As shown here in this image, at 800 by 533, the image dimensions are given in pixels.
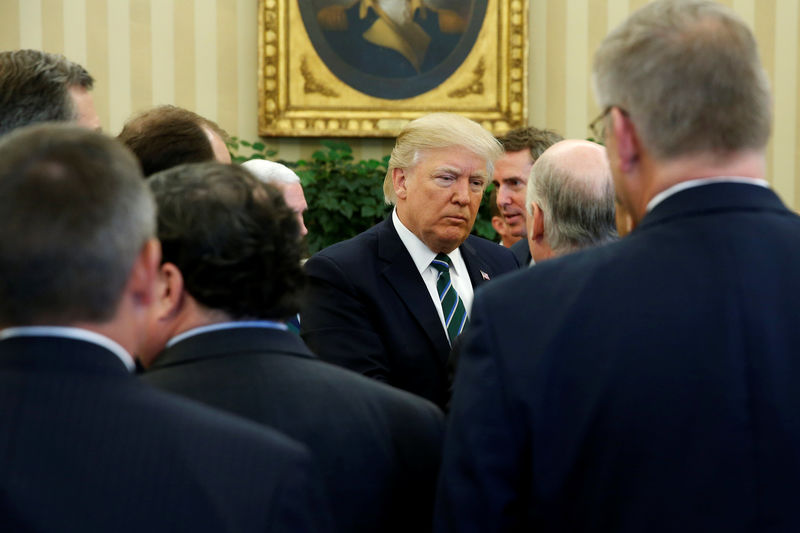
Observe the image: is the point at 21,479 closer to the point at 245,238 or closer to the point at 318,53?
the point at 245,238

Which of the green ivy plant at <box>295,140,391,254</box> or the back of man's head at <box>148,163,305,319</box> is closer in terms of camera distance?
the back of man's head at <box>148,163,305,319</box>

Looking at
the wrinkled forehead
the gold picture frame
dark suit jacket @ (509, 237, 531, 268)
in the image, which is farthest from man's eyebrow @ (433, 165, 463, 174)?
the gold picture frame

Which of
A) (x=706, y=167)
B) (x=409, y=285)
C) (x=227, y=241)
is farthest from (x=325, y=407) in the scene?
(x=409, y=285)

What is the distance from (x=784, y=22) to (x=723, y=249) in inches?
263

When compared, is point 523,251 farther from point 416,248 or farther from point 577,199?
point 577,199

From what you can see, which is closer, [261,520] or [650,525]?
[261,520]

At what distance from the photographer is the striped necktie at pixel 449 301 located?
350 cm

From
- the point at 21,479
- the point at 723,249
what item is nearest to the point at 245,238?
the point at 21,479

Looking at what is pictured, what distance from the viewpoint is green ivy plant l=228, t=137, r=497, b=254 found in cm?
705

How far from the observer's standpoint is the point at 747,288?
158 centimetres

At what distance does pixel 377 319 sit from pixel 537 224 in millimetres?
880

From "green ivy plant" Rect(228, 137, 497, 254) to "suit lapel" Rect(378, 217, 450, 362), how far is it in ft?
11.1

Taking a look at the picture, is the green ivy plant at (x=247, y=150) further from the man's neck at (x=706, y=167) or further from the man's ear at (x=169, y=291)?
the man's neck at (x=706, y=167)

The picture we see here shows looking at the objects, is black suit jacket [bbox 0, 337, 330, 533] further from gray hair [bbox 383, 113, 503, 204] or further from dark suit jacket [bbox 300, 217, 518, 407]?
gray hair [bbox 383, 113, 503, 204]
